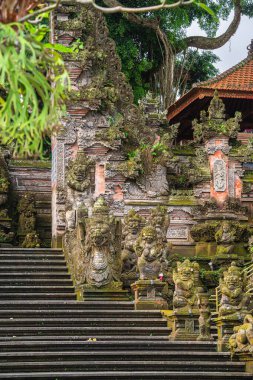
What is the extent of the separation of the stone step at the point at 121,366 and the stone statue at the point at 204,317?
0.94 metres

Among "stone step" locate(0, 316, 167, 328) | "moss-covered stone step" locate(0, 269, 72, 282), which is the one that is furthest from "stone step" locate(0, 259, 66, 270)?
"stone step" locate(0, 316, 167, 328)

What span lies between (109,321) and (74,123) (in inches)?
332

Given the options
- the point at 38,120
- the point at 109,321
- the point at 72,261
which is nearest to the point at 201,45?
the point at 72,261

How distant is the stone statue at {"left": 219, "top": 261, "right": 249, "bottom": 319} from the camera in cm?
1507

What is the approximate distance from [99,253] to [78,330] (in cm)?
238

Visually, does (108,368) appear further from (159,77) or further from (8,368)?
(159,77)

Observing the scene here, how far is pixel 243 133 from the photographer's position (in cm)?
3164

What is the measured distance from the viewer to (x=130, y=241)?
1878cm

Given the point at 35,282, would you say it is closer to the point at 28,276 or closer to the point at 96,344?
the point at 28,276

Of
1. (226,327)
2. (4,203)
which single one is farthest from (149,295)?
(4,203)

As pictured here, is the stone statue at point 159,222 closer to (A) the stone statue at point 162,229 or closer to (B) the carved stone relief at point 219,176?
(A) the stone statue at point 162,229

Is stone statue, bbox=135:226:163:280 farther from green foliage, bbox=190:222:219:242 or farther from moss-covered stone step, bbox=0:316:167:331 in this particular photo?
green foliage, bbox=190:222:219:242

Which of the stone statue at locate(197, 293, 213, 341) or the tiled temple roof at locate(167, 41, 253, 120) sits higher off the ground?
the tiled temple roof at locate(167, 41, 253, 120)

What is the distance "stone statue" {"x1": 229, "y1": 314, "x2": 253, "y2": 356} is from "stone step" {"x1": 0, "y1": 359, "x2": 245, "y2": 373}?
26cm
